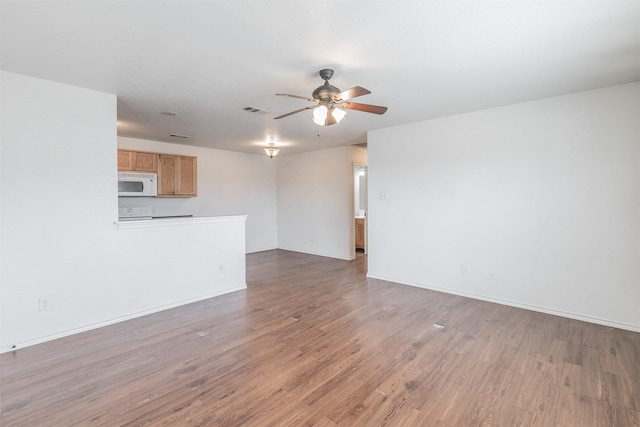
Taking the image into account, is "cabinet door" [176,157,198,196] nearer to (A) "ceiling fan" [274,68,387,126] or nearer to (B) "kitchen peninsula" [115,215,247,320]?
(B) "kitchen peninsula" [115,215,247,320]

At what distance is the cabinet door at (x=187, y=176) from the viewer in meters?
6.02

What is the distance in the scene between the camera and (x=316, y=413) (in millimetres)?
1907

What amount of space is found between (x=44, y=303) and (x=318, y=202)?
5104 mm

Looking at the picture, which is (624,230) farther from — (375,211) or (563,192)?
(375,211)

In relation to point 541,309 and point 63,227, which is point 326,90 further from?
point 541,309

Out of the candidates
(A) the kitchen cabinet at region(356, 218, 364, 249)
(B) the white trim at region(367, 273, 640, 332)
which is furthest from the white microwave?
(B) the white trim at region(367, 273, 640, 332)

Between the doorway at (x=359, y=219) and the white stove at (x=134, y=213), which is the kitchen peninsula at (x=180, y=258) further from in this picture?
the doorway at (x=359, y=219)

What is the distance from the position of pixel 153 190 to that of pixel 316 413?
16.8ft

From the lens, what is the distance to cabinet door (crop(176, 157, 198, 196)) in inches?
237

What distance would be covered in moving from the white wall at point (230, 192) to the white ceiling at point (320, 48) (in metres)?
2.89

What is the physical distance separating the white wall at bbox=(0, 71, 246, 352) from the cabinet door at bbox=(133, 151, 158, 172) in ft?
7.71

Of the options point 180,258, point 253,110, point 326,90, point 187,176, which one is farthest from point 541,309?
point 187,176

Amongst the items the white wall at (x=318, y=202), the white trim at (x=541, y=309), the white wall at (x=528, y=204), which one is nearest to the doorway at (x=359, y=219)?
the white wall at (x=318, y=202)

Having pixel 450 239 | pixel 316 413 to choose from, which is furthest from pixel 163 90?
pixel 450 239
